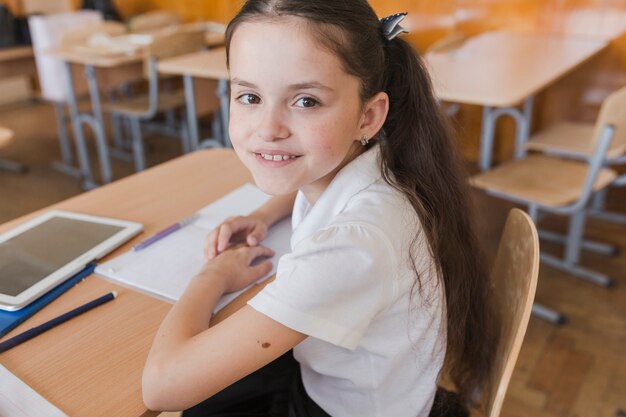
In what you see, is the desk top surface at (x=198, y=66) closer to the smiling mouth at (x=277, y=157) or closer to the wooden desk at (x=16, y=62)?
the wooden desk at (x=16, y=62)

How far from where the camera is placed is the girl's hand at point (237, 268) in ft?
2.81

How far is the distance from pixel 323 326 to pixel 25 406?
1.13 feet

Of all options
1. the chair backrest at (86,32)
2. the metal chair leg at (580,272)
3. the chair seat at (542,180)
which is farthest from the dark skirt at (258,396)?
the chair backrest at (86,32)

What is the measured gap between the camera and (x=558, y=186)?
6.95 ft

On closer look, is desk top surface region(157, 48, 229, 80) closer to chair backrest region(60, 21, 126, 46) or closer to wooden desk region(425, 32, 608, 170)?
chair backrest region(60, 21, 126, 46)

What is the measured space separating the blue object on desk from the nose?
395 mm

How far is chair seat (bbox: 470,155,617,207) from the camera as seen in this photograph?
6.68 ft

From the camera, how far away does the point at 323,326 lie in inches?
26.1

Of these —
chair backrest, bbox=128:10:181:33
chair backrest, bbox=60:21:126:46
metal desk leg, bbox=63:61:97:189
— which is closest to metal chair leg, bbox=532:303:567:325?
metal desk leg, bbox=63:61:97:189

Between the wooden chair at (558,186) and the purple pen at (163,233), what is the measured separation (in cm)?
119

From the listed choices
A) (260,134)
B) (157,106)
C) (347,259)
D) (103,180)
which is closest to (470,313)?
(347,259)

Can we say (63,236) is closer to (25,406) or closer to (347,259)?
(25,406)

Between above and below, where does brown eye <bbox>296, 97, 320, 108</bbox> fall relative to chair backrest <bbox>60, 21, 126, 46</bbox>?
above

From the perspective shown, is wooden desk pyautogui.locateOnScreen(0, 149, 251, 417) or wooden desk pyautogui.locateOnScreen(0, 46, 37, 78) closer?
wooden desk pyautogui.locateOnScreen(0, 149, 251, 417)
